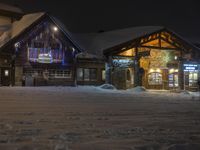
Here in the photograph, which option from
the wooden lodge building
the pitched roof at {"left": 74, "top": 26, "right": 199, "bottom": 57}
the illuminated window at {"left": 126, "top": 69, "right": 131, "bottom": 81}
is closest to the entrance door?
the wooden lodge building

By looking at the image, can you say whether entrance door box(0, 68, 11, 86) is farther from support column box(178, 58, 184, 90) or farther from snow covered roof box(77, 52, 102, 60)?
support column box(178, 58, 184, 90)

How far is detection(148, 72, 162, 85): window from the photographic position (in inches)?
1630

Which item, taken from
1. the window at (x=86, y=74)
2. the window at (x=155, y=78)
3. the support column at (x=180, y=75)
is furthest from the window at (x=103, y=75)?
the support column at (x=180, y=75)

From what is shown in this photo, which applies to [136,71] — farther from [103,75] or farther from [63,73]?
[63,73]

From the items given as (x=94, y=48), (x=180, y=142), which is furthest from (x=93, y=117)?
(x=94, y=48)

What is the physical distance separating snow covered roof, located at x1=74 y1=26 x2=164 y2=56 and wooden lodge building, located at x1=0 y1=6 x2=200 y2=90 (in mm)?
253

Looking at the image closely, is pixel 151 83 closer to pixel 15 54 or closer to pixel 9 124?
pixel 15 54

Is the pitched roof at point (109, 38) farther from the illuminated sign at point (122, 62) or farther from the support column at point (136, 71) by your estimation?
the support column at point (136, 71)

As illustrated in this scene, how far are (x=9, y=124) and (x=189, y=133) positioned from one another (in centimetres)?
488

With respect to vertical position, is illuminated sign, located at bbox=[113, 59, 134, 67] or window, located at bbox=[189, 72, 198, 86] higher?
illuminated sign, located at bbox=[113, 59, 134, 67]

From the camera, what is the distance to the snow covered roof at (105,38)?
38.8 m

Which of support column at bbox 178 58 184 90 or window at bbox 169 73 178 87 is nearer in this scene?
support column at bbox 178 58 184 90

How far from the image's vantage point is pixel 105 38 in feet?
148

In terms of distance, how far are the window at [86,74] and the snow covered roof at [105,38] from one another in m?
2.37
